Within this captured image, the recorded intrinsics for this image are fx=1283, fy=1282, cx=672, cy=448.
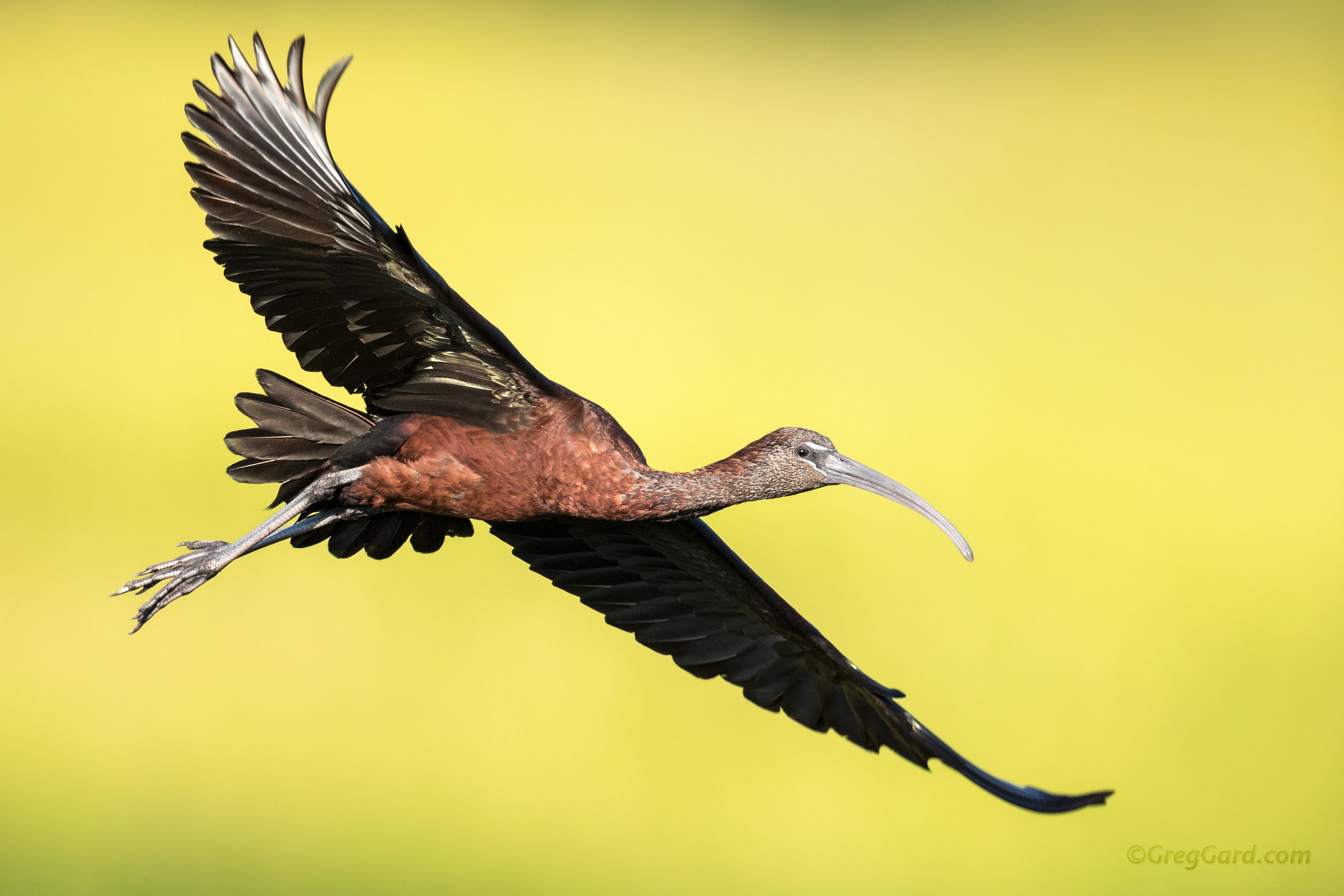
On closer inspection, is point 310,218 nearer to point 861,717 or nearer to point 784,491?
point 784,491

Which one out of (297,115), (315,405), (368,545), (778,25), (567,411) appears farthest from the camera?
(778,25)

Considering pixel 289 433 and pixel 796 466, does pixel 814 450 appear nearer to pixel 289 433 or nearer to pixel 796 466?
pixel 796 466

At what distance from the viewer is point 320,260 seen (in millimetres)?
5531

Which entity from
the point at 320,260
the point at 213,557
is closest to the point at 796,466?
the point at 320,260

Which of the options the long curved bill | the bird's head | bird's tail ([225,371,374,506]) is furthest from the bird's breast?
the long curved bill

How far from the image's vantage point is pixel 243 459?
20.8 feet

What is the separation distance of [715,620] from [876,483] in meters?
1.77

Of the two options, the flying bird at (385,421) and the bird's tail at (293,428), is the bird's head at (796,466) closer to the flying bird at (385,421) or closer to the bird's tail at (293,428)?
the flying bird at (385,421)

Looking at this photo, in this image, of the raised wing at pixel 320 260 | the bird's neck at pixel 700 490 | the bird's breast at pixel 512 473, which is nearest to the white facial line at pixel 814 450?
the bird's neck at pixel 700 490

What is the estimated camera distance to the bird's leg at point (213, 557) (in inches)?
235

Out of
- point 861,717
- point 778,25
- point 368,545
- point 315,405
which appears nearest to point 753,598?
point 861,717

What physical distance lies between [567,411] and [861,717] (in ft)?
8.32

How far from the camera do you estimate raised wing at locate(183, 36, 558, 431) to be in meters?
5.35

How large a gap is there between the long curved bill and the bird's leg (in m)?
2.18
